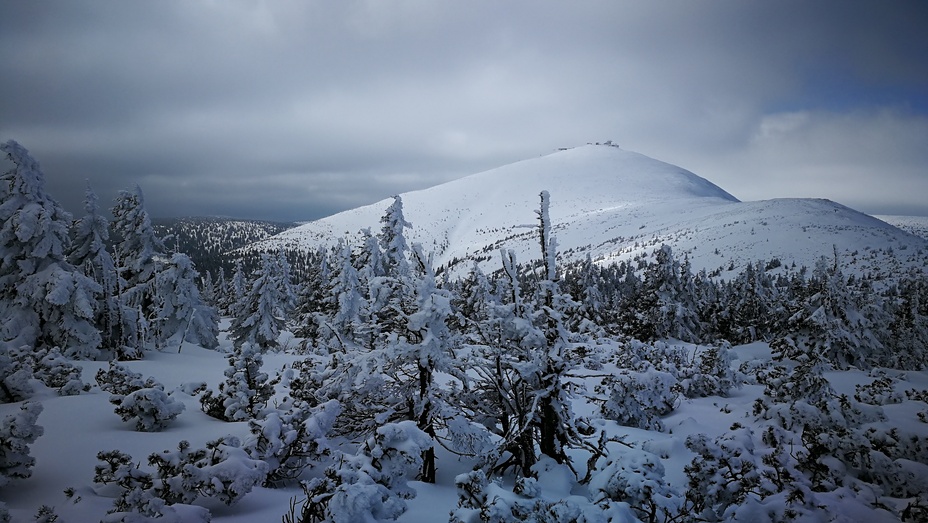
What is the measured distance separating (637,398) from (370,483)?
1105 centimetres

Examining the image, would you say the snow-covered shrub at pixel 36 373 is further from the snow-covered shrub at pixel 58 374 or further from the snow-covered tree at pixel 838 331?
the snow-covered tree at pixel 838 331

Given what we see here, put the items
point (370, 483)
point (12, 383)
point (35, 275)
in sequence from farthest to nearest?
point (35, 275)
point (12, 383)
point (370, 483)

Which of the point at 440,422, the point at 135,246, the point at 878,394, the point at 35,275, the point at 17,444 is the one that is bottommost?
the point at 878,394

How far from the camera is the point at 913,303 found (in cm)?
2673

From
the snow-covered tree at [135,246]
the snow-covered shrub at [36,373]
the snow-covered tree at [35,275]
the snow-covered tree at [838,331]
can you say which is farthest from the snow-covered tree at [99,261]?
the snow-covered tree at [838,331]

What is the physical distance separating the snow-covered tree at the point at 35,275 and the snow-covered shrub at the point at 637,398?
68.0 ft

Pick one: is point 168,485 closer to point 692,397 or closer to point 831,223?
point 692,397

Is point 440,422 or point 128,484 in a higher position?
point 128,484

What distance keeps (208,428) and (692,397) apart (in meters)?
17.9

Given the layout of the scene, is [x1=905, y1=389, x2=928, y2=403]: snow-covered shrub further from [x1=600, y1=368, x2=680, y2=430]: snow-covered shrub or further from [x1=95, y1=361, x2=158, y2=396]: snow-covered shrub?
[x1=95, y1=361, x2=158, y2=396]: snow-covered shrub

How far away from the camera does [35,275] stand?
638 inches

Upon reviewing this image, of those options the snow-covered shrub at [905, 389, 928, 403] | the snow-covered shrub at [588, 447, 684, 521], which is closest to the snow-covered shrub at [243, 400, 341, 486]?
the snow-covered shrub at [588, 447, 684, 521]

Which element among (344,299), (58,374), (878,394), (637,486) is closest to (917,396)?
(878,394)

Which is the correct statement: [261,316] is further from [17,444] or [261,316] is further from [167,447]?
[17,444]
